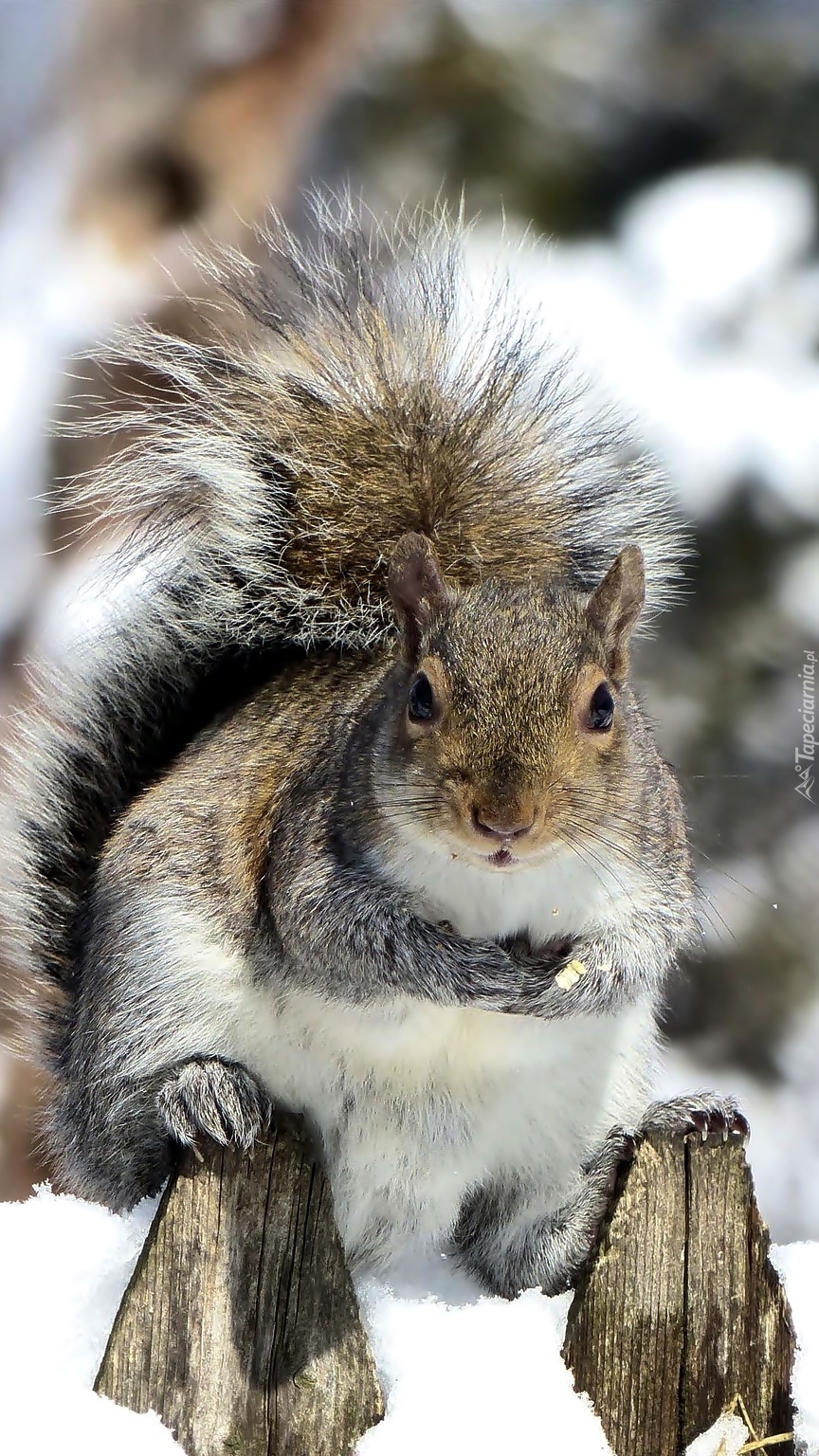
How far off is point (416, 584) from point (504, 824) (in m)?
0.26

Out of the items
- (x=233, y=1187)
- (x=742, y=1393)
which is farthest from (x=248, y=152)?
(x=742, y=1393)

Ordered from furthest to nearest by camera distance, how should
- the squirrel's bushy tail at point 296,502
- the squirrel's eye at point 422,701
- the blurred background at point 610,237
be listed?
the blurred background at point 610,237 → the squirrel's bushy tail at point 296,502 → the squirrel's eye at point 422,701

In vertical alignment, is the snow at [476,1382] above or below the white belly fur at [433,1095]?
below

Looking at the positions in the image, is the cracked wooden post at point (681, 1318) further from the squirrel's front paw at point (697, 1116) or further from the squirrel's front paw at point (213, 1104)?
the squirrel's front paw at point (213, 1104)

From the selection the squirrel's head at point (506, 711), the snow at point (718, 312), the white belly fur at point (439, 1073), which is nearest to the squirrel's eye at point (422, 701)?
the squirrel's head at point (506, 711)

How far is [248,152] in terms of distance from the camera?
255cm

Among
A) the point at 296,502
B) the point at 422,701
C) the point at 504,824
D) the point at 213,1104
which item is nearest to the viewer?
the point at 504,824

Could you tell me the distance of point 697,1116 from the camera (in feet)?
4.31

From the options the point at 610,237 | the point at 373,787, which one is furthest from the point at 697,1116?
the point at 610,237

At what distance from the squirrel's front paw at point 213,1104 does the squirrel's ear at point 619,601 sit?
50 cm

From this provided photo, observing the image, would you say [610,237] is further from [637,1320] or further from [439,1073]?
[637,1320]

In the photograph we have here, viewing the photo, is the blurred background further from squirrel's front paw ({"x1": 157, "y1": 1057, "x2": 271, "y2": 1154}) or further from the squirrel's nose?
the squirrel's nose

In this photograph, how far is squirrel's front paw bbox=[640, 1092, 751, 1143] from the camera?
124 cm

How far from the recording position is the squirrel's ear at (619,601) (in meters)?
1.16
